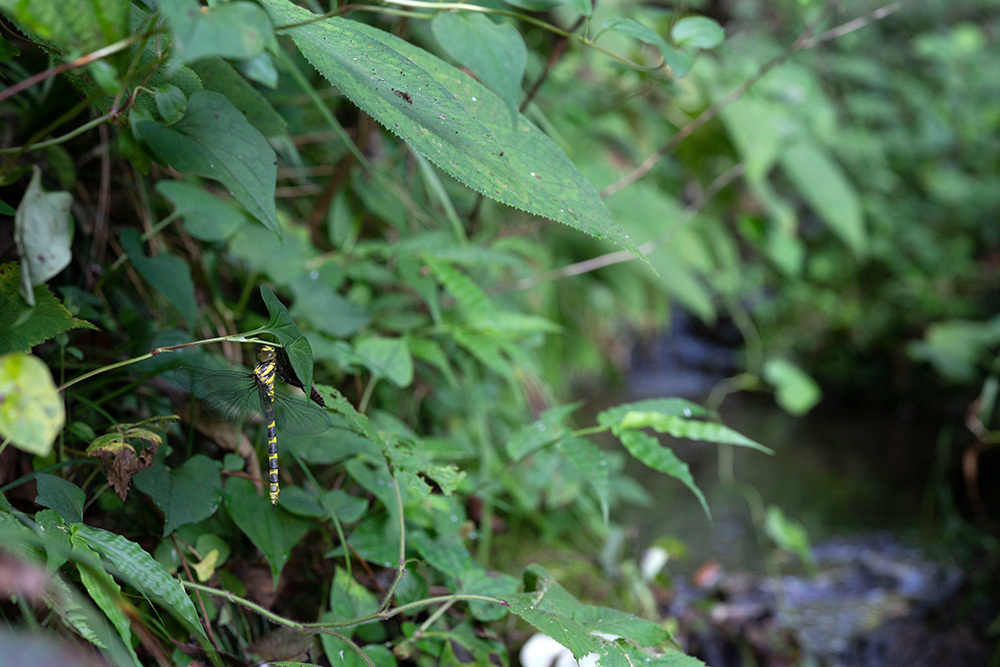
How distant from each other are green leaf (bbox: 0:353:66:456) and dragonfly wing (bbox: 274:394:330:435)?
0.21 meters

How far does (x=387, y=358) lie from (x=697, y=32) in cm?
53

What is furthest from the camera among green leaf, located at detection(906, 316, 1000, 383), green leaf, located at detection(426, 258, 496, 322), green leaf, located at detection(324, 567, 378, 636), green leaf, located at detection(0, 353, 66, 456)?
green leaf, located at detection(906, 316, 1000, 383)

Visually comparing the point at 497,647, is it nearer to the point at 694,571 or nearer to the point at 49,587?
the point at 49,587

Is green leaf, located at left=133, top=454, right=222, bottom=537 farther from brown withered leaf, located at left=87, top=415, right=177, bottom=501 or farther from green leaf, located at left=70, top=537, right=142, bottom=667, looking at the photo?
green leaf, located at left=70, top=537, right=142, bottom=667

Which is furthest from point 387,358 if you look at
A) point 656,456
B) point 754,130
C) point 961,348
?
point 961,348

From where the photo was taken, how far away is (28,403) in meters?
0.35

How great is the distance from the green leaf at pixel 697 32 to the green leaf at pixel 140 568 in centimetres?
71

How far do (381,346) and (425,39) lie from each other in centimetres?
77

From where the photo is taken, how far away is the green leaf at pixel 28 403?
1.14 feet

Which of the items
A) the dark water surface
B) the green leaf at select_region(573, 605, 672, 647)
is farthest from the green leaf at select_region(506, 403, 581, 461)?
the dark water surface

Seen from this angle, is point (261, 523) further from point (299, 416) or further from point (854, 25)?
point (854, 25)

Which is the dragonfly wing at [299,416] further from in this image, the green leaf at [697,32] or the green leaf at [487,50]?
the green leaf at [697,32]

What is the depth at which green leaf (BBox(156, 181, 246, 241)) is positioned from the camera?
798 mm

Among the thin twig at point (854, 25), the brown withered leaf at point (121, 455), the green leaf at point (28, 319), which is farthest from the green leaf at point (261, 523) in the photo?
the thin twig at point (854, 25)
